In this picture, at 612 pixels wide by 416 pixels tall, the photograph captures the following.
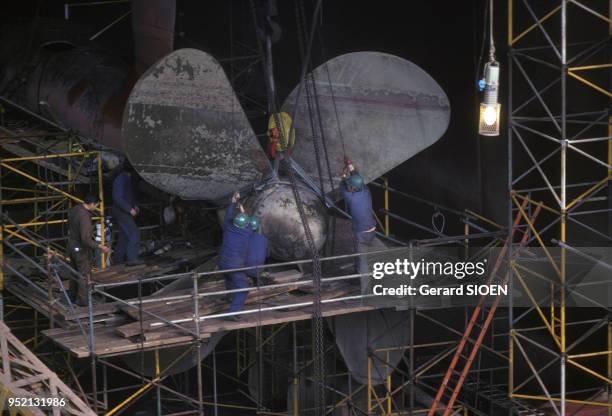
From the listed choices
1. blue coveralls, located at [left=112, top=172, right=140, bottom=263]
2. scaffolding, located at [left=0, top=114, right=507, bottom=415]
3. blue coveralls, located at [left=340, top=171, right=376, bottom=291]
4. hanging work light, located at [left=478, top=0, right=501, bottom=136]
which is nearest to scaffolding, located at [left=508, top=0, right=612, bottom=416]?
hanging work light, located at [left=478, top=0, right=501, bottom=136]

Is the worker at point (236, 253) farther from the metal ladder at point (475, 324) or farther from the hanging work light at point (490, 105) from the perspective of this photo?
the hanging work light at point (490, 105)

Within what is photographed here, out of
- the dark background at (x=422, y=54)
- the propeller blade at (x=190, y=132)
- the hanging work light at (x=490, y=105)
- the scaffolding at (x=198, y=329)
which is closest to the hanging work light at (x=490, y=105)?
the hanging work light at (x=490, y=105)

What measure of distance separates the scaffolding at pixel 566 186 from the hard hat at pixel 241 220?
12.9ft

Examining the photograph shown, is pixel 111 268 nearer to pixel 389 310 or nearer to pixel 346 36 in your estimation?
pixel 389 310

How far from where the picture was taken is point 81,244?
60.7 feet

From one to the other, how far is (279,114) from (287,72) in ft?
18.1

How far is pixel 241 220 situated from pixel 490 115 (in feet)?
12.4

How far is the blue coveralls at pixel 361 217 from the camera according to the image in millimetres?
19031

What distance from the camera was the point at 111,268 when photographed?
20312 mm

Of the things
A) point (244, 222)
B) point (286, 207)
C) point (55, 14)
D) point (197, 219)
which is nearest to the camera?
point (244, 222)

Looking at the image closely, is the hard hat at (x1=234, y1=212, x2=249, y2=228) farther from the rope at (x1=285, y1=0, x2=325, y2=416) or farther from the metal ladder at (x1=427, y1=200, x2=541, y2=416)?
the metal ladder at (x1=427, y1=200, x2=541, y2=416)

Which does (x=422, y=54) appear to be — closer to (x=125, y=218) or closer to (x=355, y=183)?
(x=355, y=183)

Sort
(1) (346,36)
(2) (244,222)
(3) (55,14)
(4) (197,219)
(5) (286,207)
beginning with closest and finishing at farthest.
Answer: (2) (244,222) → (5) (286,207) → (4) (197,219) → (1) (346,36) → (3) (55,14)

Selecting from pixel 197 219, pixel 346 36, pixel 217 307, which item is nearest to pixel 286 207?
pixel 217 307
